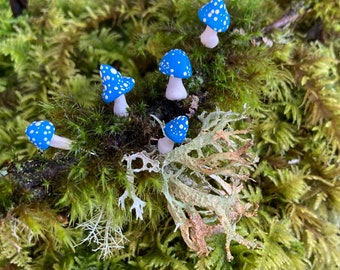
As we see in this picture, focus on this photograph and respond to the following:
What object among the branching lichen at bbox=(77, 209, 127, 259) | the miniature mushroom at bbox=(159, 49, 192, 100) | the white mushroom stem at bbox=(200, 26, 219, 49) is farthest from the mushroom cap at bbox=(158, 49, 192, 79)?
the branching lichen at bbox=(77, 209, 127, 259)

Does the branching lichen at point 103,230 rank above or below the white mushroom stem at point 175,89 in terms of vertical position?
below

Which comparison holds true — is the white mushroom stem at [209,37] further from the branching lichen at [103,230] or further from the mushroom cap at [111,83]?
the branching lichen at [103,230]

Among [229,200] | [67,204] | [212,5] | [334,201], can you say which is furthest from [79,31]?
[334,201]

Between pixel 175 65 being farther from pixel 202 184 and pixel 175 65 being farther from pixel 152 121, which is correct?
pixel 202 184

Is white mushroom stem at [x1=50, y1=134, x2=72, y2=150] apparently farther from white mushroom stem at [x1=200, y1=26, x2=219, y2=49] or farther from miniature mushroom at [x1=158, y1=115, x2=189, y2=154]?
white mushroom stem at [x1=200, y1=26, x2=219, y2=49]

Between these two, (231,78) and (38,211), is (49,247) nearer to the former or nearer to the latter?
(38,211)

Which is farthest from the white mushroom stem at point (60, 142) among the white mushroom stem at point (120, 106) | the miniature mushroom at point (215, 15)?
the miniature mushroom at point (215, 15)
